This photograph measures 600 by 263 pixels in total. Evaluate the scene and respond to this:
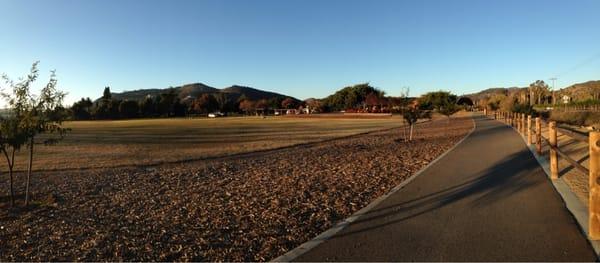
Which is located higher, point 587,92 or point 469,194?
point 587,92

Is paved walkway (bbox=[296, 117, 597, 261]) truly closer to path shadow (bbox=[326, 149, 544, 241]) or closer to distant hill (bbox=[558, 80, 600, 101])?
path shadow (bbox=[326, 149, 544, 241])

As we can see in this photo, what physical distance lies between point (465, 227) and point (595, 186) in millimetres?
1528

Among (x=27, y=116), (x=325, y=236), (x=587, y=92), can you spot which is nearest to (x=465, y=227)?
(x=325, y=236)

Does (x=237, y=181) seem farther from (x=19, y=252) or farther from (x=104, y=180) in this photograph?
(x=19, y=252)

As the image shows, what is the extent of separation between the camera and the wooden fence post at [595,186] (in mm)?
4602

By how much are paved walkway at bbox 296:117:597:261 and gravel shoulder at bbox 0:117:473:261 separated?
24.6 inches

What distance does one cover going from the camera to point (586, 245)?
444cm

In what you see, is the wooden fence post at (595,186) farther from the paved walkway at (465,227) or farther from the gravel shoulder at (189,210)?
the gravel shoulder at (189,210)

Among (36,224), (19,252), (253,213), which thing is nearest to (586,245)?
(253,213)

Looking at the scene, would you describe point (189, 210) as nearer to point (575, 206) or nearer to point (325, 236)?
point (325, 236)

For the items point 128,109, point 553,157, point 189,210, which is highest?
point 128,109

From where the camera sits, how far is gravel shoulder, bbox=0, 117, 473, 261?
16.4ft

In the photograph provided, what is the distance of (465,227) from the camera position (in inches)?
205

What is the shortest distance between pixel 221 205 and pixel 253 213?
0.96 metres
